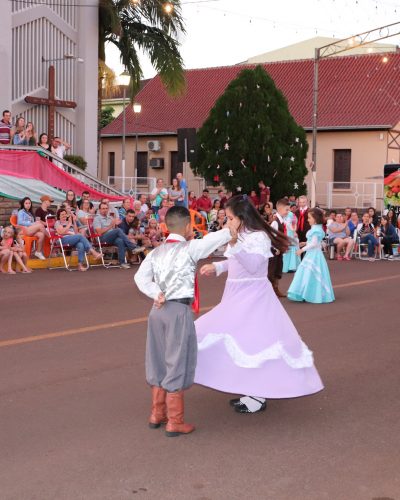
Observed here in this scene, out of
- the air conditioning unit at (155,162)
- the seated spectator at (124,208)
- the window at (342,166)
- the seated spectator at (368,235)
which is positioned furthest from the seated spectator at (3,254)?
the air conditioning unit at (155,162)

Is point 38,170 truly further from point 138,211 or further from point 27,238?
point 27,238

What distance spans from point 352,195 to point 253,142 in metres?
6.30

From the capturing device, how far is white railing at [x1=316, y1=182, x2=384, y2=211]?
119 feet

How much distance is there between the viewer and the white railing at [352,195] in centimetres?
3619

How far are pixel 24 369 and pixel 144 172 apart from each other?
3952cm

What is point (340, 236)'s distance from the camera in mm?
22891

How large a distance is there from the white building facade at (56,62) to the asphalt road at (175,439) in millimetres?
15918

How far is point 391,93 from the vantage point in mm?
39938

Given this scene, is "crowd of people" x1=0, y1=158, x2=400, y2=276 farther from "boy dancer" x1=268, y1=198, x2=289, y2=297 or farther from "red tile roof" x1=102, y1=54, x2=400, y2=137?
"red tile roof" x1=102, y1=54, x2=400, y2=137

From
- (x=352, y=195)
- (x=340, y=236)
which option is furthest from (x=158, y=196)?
(x=352, y=195)

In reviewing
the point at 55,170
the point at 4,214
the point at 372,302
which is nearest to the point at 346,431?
the point at 372,302

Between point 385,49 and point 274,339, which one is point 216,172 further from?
point 274,339

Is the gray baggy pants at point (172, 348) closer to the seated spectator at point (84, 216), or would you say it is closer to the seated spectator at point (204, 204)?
the seated spectator at point (84, 216)

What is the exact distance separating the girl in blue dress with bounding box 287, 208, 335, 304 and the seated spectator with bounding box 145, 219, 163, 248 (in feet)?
22.9
